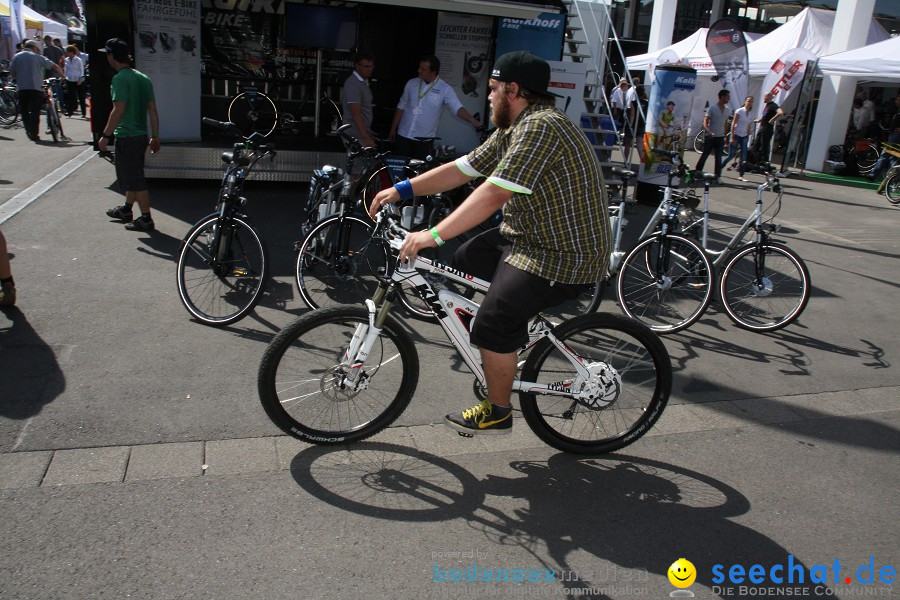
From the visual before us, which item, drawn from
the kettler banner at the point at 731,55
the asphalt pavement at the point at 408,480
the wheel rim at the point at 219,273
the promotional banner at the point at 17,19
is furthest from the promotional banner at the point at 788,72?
the promotional banner at the point at 17,19

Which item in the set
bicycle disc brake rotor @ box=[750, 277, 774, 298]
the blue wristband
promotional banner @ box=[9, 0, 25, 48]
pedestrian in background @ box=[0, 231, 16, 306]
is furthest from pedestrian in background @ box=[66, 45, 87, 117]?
the blue wristband

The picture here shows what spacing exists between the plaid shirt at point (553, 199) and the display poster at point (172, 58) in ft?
28.6

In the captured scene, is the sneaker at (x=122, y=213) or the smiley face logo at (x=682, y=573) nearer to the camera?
the smiley face logo at (x=682, y=573)

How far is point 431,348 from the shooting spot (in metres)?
5.52

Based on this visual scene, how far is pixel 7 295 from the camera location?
18.0ft

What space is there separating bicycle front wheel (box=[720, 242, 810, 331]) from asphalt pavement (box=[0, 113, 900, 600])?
0.75ft

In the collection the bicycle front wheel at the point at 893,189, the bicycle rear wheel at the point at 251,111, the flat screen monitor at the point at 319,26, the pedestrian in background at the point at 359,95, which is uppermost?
the flat screen monitor at the point at 319,26

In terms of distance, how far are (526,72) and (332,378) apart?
1.75 metres

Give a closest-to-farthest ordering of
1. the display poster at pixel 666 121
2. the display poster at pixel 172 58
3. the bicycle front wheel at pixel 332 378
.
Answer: the bicycle front wheel at pixel 332 378, the display poster at pixel 172 58, the display poster at pixel 666 121

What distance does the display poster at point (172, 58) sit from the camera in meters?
10.6

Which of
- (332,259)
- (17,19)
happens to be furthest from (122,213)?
(17,19)

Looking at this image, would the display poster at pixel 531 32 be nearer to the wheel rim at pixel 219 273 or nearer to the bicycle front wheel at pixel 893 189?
the wheel rim at pixel 219 273

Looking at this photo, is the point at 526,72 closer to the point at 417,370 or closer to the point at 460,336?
the point at 460,336

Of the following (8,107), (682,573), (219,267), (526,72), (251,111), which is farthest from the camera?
(8,107)
